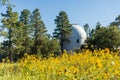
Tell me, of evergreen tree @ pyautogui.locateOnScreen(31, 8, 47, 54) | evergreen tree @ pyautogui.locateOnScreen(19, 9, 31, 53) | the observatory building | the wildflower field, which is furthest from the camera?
the observatory building

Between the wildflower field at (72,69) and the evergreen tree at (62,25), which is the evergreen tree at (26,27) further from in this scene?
the wildflower field at (72,69)

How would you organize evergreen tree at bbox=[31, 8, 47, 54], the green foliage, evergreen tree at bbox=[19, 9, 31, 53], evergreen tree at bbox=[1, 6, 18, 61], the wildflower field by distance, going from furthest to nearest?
evergreen tree at bbox=[31, 8, 47, 54], evergreen tree at bbox=[19, 9, 31, 53], evergreen tree at bbox=[1, 6, 18, 61], the green foliage, the wildflower field

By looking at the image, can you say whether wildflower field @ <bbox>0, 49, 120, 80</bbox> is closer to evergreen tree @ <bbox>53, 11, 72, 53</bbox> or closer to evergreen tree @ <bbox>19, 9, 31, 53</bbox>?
evergreen tree @ <bbox>19, 9, 31, 53</bbox>

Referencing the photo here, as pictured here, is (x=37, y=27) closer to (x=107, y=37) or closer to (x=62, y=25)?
(x=62, y=25)

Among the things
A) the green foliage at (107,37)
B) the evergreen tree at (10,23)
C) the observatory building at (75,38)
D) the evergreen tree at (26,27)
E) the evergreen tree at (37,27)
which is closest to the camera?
the green foliage at (107,37)

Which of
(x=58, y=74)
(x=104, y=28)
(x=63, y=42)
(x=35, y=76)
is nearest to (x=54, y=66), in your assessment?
(x=35, y=76)

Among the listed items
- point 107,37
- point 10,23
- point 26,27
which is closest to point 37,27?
point 26,27

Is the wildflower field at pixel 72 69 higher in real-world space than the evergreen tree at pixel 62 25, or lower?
lower

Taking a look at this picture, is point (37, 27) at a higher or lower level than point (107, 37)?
higher

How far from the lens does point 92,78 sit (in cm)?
621

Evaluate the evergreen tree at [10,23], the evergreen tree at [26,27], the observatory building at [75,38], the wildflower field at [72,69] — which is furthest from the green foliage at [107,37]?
the wildflower field at [72,69]

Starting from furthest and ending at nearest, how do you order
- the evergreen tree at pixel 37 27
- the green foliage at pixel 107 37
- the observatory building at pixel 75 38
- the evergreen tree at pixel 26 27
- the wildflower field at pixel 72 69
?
the observatory building at pixel 75 38 → the evergreen tree at pixel 37 27 → the evergreen tree at pixel 26 27 → the green foliage at pixel 107 37 → the wildflower field at pixel 72 69

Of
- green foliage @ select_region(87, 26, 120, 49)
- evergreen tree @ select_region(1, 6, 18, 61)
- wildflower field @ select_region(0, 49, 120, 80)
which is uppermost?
evergreen tree @ select_region(1, 6, 18, 61)

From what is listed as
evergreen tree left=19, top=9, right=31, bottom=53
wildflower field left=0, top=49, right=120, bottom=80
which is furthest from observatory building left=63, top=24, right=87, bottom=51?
wildflower field left=0, top=49, right=120, bottom=80
